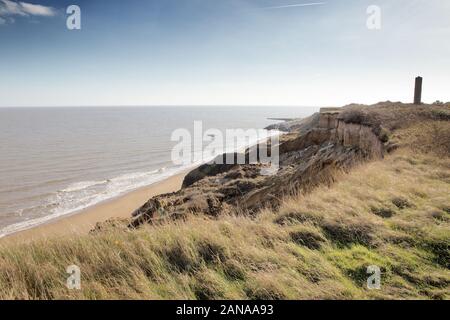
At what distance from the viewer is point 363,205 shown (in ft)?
18.8

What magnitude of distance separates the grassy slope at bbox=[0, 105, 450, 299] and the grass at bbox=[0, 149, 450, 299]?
0.01m

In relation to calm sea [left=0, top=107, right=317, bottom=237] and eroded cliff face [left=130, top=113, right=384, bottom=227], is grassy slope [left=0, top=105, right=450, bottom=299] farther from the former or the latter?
calm sea [left=0, top=107, right=317, bottom=237]

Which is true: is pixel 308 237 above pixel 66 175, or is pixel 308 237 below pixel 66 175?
above

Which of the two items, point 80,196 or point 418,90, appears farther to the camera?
point 80,196

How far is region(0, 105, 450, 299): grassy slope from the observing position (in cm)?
332

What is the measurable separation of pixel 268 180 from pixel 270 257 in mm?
8304

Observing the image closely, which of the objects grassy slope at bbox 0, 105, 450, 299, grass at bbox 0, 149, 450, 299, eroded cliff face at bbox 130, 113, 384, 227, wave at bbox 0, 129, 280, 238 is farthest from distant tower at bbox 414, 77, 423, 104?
wave at bbox 0, 129, 280, 238

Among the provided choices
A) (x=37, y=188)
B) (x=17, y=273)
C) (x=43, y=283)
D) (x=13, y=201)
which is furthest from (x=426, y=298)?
(x=37, y=188)

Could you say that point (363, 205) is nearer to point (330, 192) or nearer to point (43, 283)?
point (330, 192)

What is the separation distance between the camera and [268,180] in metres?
12.1

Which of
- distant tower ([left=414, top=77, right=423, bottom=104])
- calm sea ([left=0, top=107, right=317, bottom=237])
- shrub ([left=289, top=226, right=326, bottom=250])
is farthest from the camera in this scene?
distant tower ([left=414, top=77, right=423, bottom=104])

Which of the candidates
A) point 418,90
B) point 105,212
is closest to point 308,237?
point 105,212

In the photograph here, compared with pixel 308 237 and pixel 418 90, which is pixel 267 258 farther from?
pixel 418 90

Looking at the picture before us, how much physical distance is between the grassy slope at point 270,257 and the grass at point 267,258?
0.01 metres
